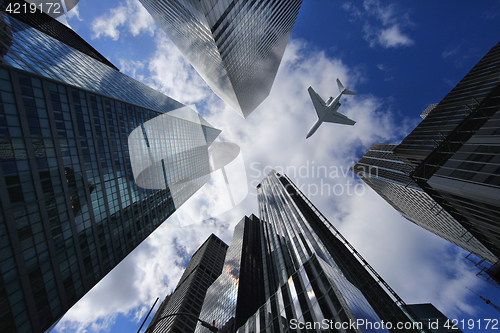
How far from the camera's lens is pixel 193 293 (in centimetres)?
10131

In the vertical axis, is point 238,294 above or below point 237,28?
below

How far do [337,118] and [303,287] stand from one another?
69836mm

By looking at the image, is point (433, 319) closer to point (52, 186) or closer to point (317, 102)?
point (317, 102)

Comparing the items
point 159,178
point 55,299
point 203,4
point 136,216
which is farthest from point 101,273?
point 203,4

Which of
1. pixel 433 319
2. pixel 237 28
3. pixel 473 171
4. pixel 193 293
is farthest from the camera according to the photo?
pixel 193 293

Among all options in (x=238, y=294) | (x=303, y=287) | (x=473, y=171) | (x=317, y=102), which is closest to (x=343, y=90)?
(x=317, y=102)

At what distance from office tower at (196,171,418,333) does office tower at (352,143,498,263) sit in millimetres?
33407

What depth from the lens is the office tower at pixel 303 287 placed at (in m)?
24.7

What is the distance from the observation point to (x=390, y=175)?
90.8 meters

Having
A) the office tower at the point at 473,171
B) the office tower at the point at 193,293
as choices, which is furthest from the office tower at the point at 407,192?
the office tower at the point at 193,293

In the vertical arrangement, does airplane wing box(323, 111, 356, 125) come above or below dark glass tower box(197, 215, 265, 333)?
above

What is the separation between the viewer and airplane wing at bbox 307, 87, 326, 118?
73.0m

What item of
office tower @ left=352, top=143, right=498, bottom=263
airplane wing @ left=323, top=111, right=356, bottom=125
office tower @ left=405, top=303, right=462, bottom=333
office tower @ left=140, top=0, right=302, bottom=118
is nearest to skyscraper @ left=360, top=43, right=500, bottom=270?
office tower @ left=352, top=143, right=498, bottom=263

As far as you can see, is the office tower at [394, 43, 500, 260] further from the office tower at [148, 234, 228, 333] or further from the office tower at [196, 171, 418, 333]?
the office tower at [148, 234, 228, 333]
